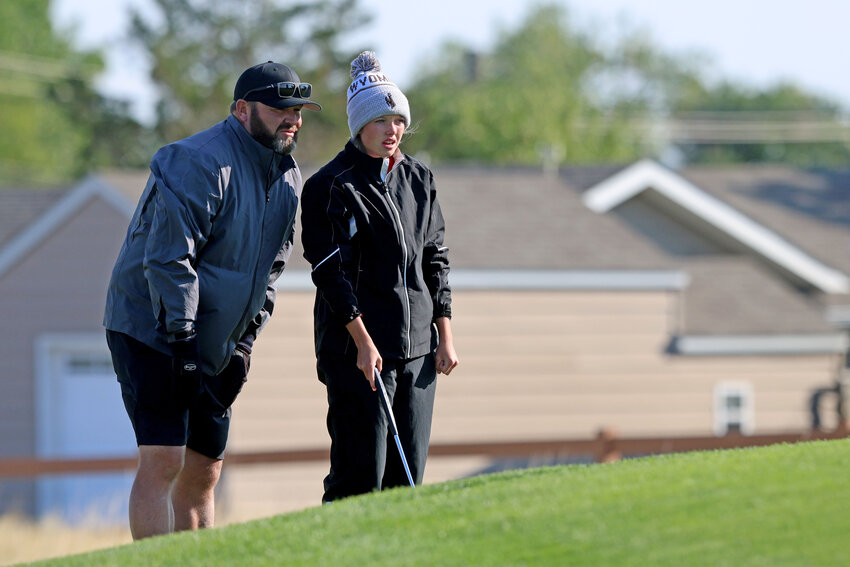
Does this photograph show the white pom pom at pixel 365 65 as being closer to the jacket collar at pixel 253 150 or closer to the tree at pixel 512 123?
the jacket collar at pixel 253 150

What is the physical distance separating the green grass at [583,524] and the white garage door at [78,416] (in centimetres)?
1157

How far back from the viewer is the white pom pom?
596 centimetres

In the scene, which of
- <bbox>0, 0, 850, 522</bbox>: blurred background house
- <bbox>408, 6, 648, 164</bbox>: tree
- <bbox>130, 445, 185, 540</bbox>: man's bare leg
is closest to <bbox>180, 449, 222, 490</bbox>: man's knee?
<bbox>130, 445, 185, 540</bbox>: man's bare leg

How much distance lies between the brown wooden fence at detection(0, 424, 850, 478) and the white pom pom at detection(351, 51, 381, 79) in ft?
19.1

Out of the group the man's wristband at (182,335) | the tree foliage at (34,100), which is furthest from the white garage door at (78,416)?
the tree foliage at (34,100)

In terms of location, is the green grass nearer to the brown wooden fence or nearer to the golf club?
the golf club

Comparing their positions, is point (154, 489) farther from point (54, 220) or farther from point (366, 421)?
point (54, 220)

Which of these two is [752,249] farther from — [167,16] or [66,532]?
[167,16]

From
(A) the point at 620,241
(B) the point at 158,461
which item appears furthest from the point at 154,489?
(A) the point at 620,241

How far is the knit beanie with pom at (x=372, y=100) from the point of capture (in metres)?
5.66

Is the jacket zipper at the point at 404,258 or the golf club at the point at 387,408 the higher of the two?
the jacket zipper at the point at 404,258

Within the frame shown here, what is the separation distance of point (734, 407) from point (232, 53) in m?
27.2

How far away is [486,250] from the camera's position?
17297 millimetres

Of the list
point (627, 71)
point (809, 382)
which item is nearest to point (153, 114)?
point (809, 382)
